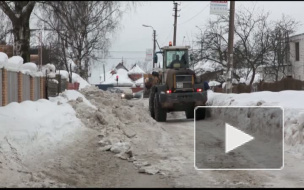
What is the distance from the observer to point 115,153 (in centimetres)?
1032

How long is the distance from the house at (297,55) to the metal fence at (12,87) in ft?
55.0

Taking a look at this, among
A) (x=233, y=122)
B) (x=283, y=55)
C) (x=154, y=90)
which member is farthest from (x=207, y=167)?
(x=283, y=55)

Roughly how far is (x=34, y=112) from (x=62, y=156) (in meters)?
2.68

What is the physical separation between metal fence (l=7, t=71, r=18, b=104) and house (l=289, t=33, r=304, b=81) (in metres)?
16.8

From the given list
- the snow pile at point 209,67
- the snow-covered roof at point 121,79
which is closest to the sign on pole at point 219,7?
the snow pile at point 209,67

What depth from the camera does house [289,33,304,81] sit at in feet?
85.3

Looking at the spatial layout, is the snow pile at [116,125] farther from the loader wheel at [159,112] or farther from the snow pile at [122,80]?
the snow pile at [122,80]

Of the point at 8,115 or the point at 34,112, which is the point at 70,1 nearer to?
the point at 8,115

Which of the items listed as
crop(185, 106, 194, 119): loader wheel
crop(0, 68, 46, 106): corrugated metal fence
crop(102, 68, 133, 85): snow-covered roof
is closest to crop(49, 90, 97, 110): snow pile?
crop(0, 68, 46, 106): corrugated metal fence

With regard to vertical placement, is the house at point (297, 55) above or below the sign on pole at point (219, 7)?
below

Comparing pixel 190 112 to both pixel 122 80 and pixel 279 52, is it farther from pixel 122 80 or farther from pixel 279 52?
pixel 122 80

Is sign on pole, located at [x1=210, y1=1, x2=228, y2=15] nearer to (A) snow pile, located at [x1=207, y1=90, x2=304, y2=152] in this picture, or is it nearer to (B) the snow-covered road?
(A) snow pile, located at [x1=207, y1=90, x2=304, y2=152]
